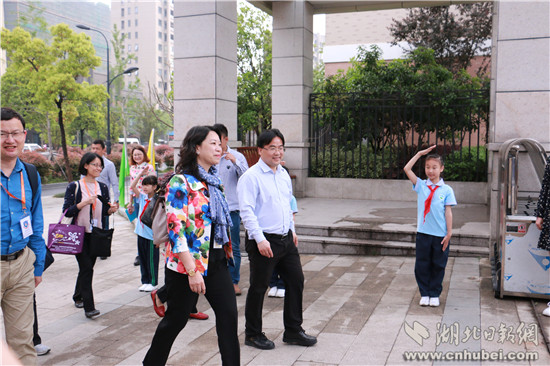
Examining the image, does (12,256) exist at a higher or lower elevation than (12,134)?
lower

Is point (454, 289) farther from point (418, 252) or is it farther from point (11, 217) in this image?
point (11, 217)

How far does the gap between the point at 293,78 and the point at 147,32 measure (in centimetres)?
9357

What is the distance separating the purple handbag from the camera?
5.28 meters

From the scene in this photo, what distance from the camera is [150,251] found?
20.6 ft

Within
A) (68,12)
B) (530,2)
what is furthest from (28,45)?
(68,12)

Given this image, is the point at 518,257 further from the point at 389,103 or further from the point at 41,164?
the point at 41,164

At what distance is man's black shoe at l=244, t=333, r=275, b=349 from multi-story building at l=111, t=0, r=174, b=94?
96971mm

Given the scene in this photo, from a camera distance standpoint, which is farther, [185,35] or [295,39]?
[295,39]

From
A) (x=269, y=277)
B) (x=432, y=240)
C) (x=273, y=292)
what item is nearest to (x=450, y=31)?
(x=432, y=240)

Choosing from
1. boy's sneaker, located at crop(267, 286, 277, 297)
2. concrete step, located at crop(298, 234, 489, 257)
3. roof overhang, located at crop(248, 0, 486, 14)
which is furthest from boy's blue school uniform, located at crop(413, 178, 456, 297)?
roof overhang, located at crop(248, 0, 486, 14)

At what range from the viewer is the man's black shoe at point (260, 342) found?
4.36 meters

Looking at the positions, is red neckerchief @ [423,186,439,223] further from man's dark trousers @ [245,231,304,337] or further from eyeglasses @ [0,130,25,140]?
eyeglasses @ [0,130,25,140]

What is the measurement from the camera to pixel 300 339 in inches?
173

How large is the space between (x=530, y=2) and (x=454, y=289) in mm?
3932
